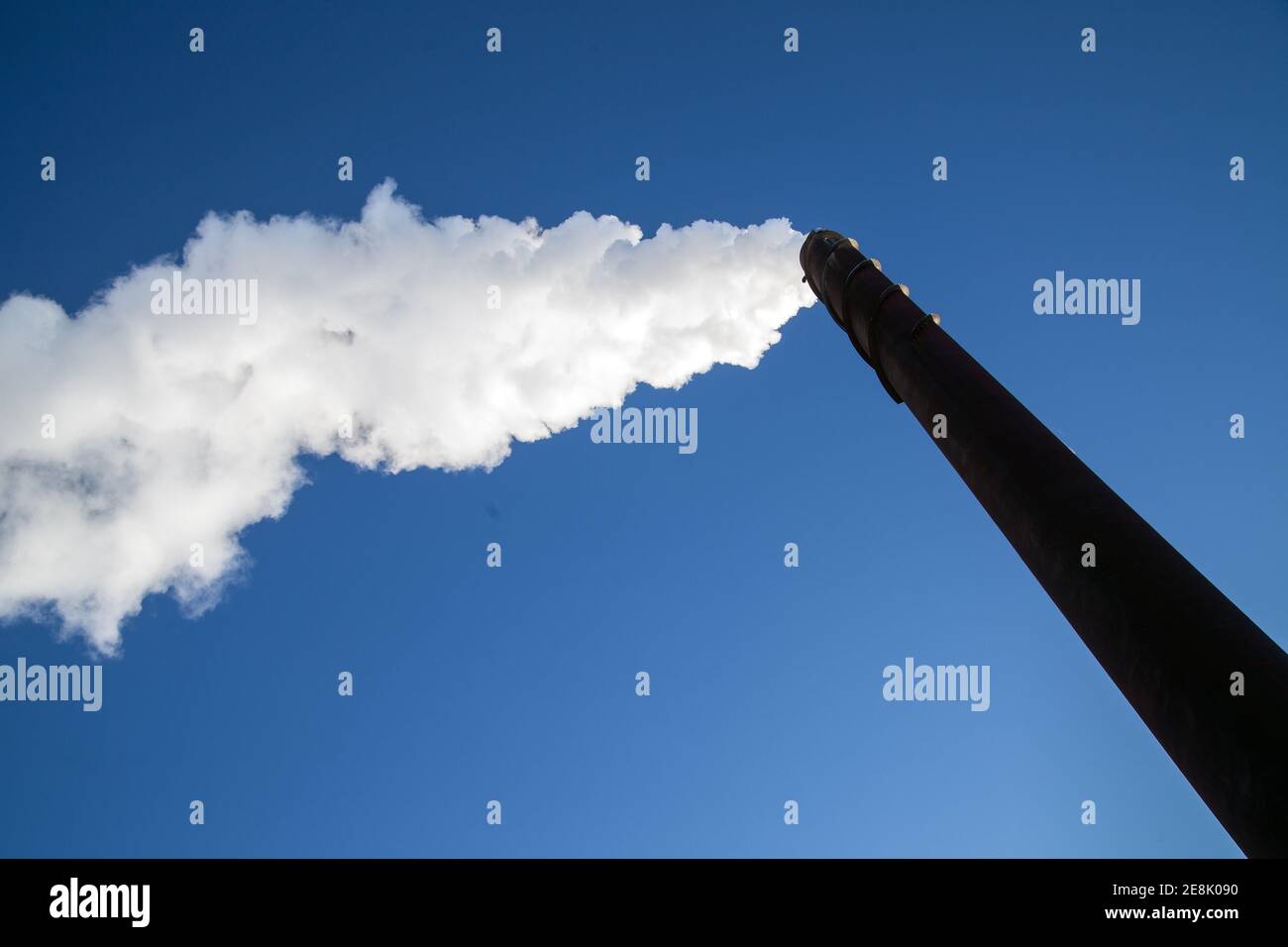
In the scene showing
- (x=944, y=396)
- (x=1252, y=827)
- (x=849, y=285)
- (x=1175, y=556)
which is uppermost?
(x=849, y=285)

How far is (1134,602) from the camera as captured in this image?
5.64m

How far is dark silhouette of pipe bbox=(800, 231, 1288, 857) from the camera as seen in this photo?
4.53 meters

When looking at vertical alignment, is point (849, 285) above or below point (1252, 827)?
above

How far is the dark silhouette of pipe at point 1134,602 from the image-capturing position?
4527mm
